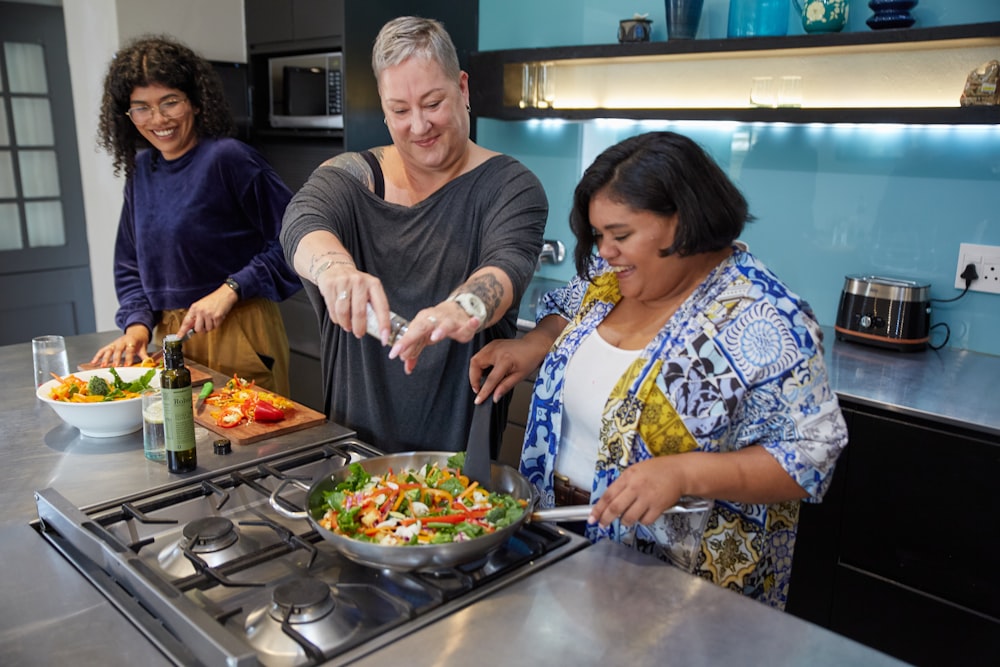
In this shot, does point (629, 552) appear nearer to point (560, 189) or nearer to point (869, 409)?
point (869, 409)

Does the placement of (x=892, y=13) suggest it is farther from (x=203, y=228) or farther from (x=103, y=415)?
(x=103, y=415)

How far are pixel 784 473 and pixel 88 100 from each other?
13.2 ft

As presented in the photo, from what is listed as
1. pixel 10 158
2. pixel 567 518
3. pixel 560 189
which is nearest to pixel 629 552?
pixel 567 518

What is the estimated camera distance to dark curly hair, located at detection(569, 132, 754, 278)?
4.39ft

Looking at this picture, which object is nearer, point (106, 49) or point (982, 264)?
point (982, 264)

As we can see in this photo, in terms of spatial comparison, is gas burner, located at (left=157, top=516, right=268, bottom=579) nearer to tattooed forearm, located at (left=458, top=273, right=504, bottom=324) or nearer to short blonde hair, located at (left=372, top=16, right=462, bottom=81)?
tattooed forearm, located at (left=458, top=273, right=504, bottom=324)

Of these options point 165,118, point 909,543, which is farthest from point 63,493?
point 909,543

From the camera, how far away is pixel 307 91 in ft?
12.3

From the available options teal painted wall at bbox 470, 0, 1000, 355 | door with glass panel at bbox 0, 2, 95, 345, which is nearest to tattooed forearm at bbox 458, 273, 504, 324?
teal painted wall at bbox 470, 0, 1000, 355

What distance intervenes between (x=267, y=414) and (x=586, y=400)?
707 mm

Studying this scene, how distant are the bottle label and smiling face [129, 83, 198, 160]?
1.17 metres

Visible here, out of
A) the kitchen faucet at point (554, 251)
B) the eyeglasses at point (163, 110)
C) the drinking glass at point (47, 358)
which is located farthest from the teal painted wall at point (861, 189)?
the drinking glass at point (47, 358)

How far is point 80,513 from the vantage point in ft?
4.18

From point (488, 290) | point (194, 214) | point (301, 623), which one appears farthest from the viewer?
point (194, 214)
